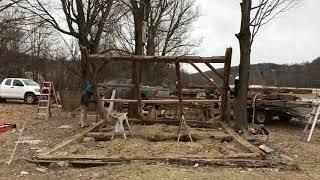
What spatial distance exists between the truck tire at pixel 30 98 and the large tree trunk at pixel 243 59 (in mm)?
20357

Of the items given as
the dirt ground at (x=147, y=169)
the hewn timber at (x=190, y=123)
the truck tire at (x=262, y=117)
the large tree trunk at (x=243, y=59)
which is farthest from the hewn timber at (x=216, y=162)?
the truck tire at (x=262, y=117)

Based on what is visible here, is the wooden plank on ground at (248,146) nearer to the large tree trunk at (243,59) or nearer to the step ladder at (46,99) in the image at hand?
the large tree trunk at (243,59)

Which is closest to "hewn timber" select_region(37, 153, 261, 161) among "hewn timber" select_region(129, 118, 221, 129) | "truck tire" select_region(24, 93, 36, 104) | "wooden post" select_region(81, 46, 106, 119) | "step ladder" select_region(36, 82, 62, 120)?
"wooden post" select_region(81, 46, 106, 119)

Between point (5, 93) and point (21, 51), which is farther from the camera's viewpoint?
point (21, 51)

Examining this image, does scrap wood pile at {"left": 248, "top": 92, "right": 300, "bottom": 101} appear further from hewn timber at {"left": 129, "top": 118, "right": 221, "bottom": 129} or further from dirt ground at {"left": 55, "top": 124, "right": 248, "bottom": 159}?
dirt ground at {"left": 55, "top": 124, "right": 248, "bottom": 159}

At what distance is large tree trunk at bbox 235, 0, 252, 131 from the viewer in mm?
16719

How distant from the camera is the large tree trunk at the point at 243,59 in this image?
54.9 feet

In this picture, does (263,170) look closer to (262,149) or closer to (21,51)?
(262,149)

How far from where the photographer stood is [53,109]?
88.5 ft

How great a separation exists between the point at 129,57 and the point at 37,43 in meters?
43.2

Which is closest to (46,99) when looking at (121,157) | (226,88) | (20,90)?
(226,88)

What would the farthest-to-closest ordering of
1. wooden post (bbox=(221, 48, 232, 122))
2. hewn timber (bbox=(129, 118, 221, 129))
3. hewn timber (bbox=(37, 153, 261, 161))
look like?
hewn timber (bbox=(129, 118, 221, 129))
wooden post (bbox=(221, 48, 232, 122))
hewn timber (bbox=(37, 153, 261, 161))

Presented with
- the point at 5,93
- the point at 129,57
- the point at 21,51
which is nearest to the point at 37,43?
the point at 21,51

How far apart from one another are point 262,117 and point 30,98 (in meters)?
18.1
